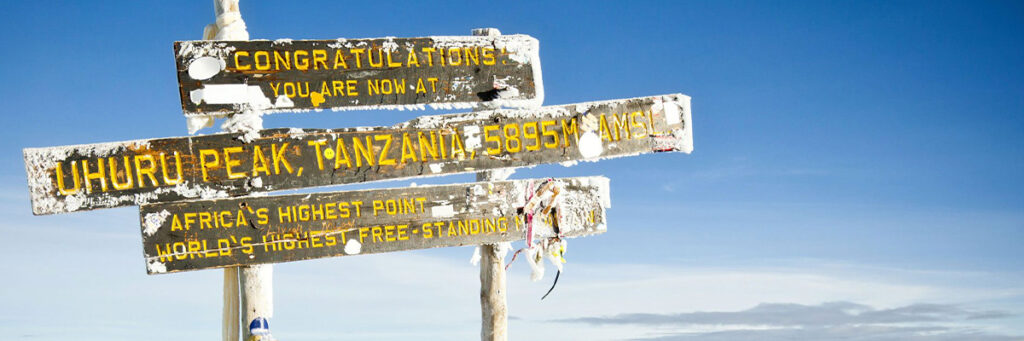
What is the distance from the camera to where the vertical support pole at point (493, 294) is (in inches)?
244

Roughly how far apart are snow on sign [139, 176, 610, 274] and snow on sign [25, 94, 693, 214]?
0.12 metres

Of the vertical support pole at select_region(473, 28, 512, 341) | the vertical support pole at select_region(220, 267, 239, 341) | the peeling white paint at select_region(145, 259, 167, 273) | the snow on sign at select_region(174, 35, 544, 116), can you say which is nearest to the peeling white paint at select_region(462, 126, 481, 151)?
the snow on sign at select_region(174, 35, 544, 116)

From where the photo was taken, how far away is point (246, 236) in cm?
532

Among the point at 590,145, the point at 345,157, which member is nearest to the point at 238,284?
the point at 345,157

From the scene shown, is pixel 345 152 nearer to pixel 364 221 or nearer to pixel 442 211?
pixel 364 221

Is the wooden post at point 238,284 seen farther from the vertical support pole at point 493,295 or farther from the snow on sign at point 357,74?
the vertical support pole at point 493,295

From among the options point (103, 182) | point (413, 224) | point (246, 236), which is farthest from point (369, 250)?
point (103, 182)

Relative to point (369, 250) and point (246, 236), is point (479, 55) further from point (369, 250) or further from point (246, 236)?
point (246, 236)

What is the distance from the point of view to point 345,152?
17.6ft

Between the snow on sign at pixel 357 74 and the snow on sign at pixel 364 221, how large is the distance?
0.57m

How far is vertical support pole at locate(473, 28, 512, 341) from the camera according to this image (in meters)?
6.20

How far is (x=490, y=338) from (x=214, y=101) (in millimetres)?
2528

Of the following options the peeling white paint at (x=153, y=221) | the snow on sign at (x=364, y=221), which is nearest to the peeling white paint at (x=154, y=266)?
the snow on sign at (x=364, y=221)

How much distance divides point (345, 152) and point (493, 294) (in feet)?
5.28
